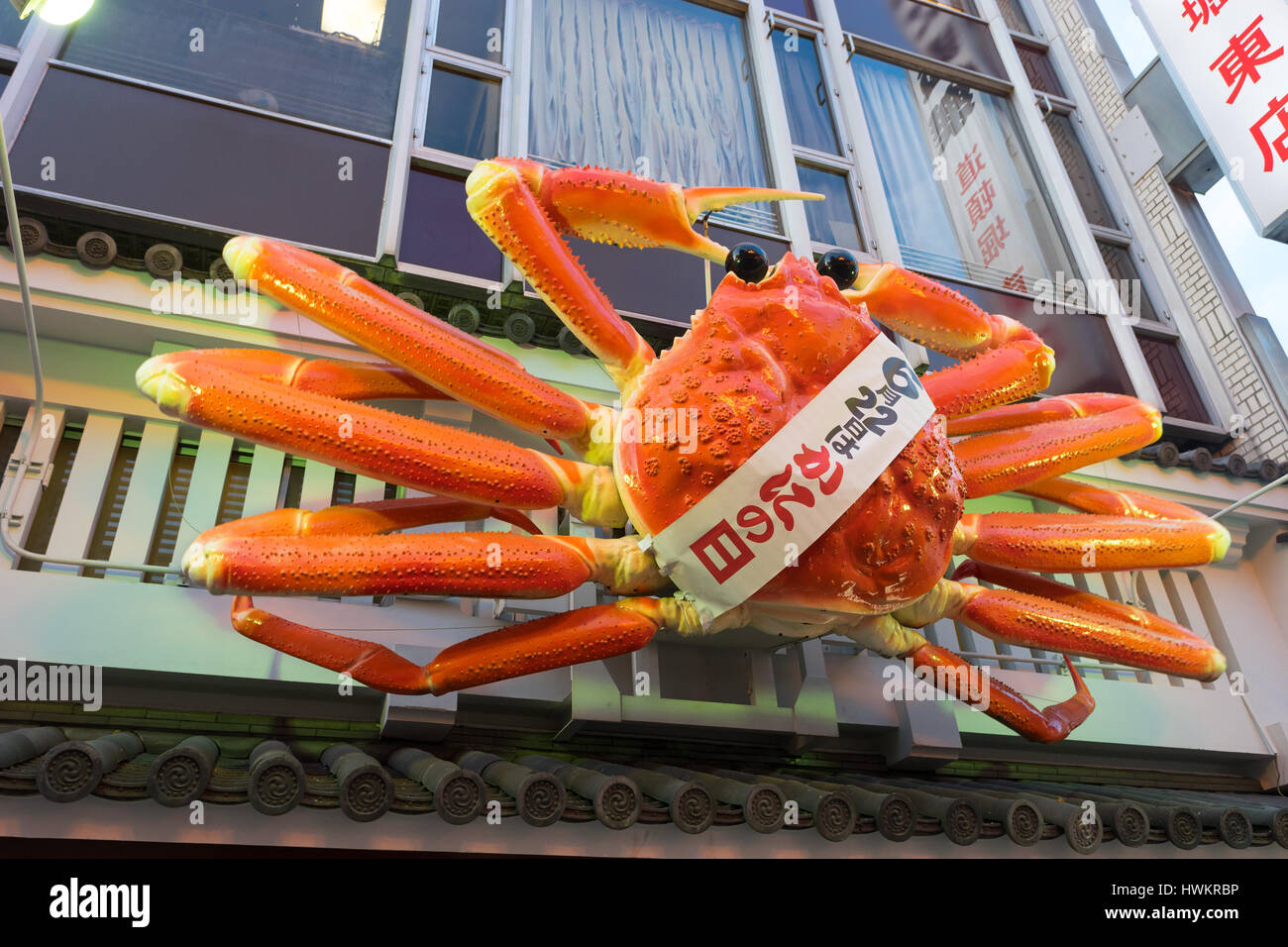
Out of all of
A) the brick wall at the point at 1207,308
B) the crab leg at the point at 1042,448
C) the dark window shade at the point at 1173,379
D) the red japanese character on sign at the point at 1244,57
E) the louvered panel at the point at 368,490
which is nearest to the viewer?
the crab leg at the point at 1042,448

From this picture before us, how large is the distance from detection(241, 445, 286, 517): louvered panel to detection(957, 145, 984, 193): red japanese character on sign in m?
5.07

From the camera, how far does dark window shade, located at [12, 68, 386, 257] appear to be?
3529 mm

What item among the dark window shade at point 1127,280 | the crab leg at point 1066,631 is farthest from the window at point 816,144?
the crab leg at point 1066,631

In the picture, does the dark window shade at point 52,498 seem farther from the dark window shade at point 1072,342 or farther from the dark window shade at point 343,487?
the dark window shade at point 1072,342

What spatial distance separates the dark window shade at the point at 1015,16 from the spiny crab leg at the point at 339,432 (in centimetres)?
773

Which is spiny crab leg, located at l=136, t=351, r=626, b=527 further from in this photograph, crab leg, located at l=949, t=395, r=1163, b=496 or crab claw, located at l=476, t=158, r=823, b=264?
crab leg, located at l=949, t=395, r=1163, b=496

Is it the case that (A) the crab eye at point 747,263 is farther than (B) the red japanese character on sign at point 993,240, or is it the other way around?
(B) the red japanese character on sign at point 993,240

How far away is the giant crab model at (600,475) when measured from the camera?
2.31m

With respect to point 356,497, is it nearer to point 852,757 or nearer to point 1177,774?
point 852,757

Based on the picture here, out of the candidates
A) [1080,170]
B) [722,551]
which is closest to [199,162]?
[722,551]

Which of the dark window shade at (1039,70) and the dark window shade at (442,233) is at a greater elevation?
the dark window shade at (1039,70)

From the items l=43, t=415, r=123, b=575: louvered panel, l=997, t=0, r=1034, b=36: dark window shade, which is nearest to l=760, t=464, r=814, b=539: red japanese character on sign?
l=43, t=415, r=123, b=575: louvered panel
